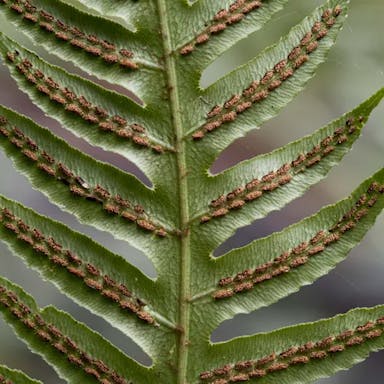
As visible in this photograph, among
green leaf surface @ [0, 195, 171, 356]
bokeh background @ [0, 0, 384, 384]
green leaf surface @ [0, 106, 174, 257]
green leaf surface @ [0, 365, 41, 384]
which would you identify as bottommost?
green leaf surface @ [0, 365, 41, 384]

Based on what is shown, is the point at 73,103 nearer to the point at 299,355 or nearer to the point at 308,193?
the point at 299,355

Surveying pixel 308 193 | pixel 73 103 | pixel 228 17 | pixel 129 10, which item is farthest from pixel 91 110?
pixel 308 193

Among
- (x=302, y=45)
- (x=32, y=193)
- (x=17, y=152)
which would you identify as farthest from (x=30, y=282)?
(x=302, y=45)

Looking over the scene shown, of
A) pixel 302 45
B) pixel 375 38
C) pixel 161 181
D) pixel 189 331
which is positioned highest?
pixel 375 38

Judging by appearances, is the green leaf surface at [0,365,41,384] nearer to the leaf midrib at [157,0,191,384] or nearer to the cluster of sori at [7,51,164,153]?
the leaf midrib at [157,0,191,384]

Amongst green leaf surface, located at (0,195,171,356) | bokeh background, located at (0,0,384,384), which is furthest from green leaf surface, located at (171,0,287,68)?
bokeh background, located at (0,0,384,384)

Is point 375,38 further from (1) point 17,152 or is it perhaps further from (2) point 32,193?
(1) point 17,152
